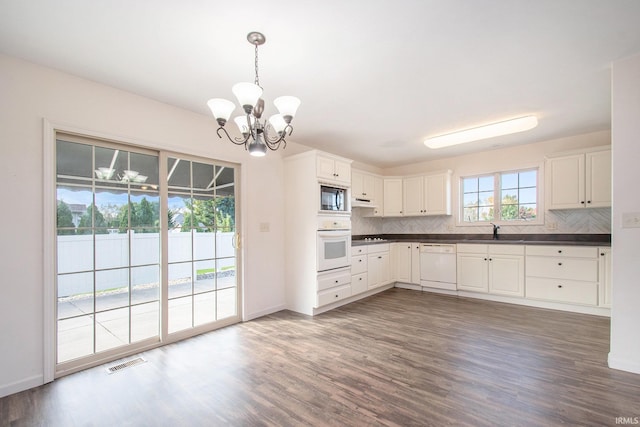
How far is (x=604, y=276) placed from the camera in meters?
3.63

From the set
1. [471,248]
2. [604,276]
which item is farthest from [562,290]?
[471,248]

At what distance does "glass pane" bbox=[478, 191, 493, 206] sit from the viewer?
5.11 meters

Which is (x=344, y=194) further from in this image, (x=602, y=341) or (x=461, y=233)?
(x=602, y=341)

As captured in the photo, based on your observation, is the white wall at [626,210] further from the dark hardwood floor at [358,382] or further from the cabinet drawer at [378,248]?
the cabinet drawer at [378,248]

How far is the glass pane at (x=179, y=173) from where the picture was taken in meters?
3.11

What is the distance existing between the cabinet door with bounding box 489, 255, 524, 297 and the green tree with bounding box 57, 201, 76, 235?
17.5ft

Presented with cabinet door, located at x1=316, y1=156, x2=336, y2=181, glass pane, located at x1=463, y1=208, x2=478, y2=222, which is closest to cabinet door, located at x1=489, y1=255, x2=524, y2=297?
glass pane, located at x1=463, y1=208, x2=478, y2=222

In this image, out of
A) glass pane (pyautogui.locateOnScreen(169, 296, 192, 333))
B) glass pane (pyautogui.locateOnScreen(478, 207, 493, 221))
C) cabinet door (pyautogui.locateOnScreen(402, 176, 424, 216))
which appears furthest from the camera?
cabinet door (pyautogui.locateOnScreen(402, 176, 424, 216))

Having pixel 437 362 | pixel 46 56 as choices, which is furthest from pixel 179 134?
pixel 437 362

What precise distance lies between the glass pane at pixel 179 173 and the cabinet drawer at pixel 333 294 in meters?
2.22

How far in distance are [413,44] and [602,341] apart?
3.46 meters

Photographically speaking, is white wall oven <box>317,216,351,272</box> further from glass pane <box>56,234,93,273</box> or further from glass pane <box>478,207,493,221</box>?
glass pane <box>478,207,493,221</box>

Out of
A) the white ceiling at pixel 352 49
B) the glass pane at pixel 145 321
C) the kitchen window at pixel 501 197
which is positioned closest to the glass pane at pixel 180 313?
the glass pane at pixel 145 321

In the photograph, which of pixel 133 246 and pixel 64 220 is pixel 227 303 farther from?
pixel 64 220
